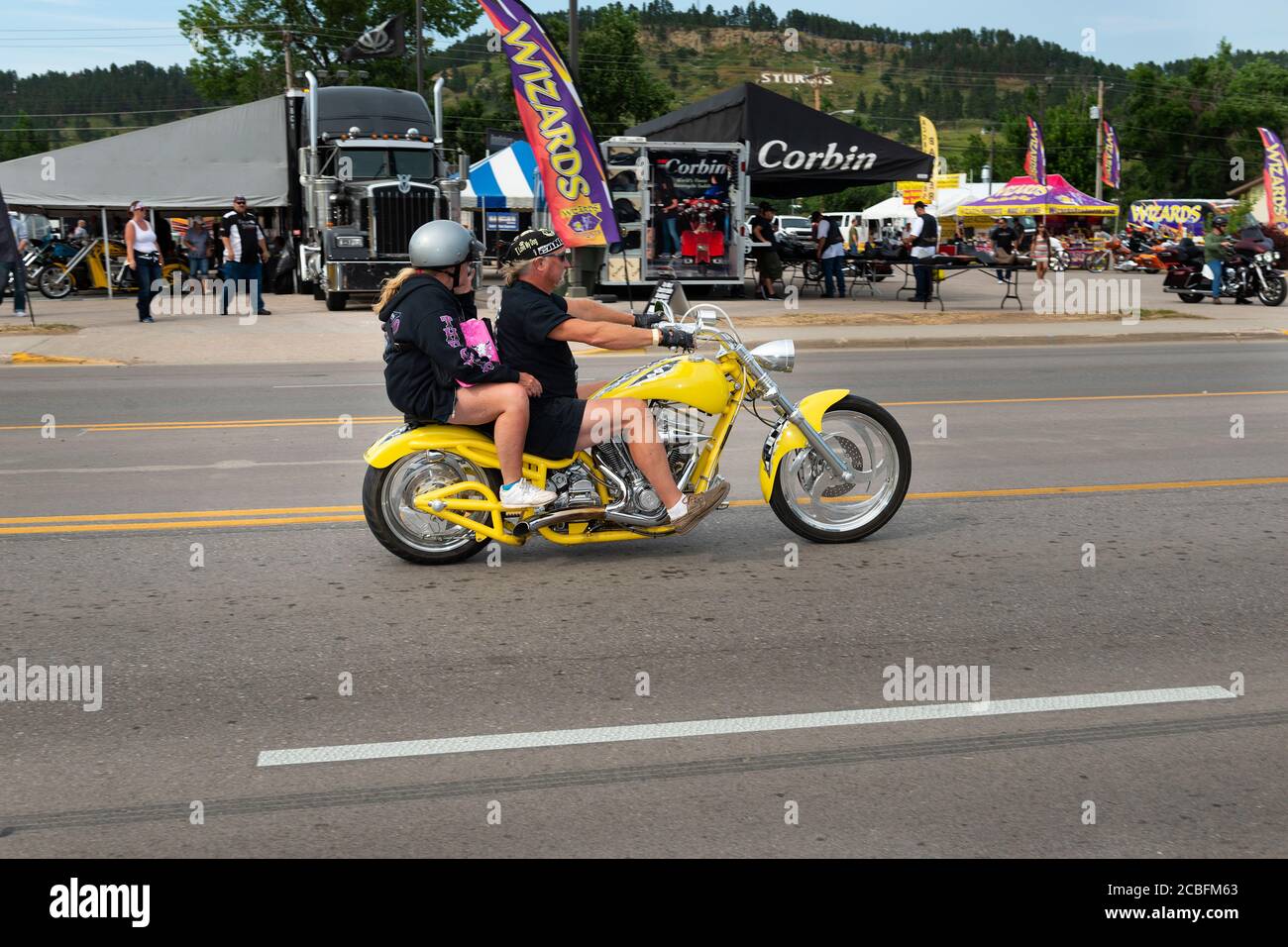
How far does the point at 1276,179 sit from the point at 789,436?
1491 inches

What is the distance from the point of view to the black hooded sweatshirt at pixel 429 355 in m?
6.60

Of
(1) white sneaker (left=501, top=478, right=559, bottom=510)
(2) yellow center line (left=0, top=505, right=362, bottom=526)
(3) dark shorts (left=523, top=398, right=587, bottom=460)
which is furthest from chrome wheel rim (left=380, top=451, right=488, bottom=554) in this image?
(2) yellow center line (left=0, top=505, right=362, bottom=526)

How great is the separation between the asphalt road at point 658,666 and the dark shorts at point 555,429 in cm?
62

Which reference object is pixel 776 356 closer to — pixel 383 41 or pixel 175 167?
pixel 175 167

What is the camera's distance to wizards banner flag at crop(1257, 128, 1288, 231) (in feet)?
128

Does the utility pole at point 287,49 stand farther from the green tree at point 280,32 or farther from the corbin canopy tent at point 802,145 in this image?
the corbin canopy tent at point 802,145

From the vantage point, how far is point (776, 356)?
694 cm

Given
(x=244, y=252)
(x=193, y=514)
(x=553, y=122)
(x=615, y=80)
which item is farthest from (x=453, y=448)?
(x=615, y=80)

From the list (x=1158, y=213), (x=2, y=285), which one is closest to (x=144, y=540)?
(x=2, y=285)

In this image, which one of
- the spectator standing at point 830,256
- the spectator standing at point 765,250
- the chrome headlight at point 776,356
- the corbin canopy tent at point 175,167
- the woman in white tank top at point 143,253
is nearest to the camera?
the chrome headlight at point 776,356

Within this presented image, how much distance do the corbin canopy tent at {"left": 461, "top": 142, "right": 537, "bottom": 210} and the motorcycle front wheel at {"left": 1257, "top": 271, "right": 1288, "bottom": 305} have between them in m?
19.6

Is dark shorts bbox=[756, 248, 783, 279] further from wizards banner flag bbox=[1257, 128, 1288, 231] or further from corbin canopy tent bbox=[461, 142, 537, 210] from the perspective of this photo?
wizards banner flag bbox=[1257, 128, 1288, 231]

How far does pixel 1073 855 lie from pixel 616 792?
53.2 inches

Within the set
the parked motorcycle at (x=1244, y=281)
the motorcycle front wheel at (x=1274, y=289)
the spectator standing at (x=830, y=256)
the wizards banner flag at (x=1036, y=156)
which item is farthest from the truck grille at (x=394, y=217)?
the wizards banner flag at (x=1036, y=156)
